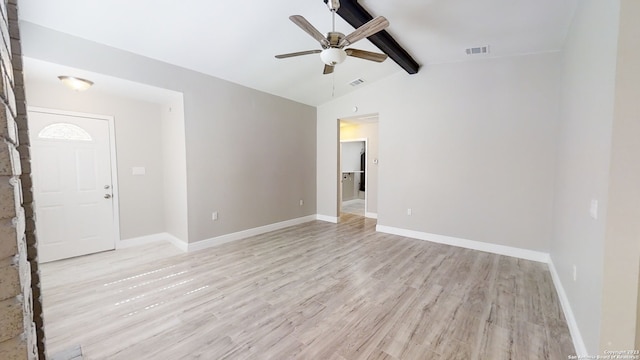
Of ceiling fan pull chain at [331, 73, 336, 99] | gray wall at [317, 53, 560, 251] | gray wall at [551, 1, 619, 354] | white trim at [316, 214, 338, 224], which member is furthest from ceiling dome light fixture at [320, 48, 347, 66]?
white trim at [316, 214, 338, 224]

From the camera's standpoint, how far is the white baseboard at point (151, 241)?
4.09 meters

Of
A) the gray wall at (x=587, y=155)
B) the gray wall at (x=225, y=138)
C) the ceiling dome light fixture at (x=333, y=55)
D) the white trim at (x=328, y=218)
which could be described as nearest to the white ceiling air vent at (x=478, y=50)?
the gray wall at (x=587, y=155)

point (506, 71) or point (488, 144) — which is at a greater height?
point (506, 71)

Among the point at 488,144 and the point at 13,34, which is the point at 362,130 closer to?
the point at 488,144

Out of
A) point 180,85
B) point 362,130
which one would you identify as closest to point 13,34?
point 180,85

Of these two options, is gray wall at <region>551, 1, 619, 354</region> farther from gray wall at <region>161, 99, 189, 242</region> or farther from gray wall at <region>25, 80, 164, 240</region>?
gray wall at <region>25, 80, 164, 240</region>

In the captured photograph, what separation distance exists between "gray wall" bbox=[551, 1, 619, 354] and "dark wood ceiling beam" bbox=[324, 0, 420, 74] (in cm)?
191

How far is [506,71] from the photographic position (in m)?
3.78

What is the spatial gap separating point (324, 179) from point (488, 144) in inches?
134

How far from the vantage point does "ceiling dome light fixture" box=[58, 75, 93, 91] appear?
10.0 feet

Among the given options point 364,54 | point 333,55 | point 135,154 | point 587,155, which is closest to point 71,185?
point 135,154

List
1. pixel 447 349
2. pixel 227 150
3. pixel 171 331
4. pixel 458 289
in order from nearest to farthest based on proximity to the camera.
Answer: pixel 447 349 → pixel 171 331 → pixel 458 289 → pixel 227 150

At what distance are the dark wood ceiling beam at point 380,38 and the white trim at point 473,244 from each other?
297 cm

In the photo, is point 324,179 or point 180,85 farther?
point 324,179
